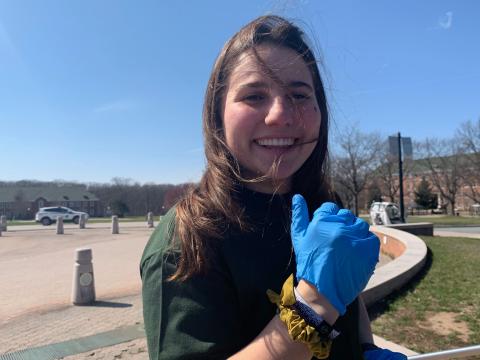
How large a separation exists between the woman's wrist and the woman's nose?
0.54 meters

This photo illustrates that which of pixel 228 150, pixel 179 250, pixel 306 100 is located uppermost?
pixel 306 100

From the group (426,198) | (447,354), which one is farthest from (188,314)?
(426,198)

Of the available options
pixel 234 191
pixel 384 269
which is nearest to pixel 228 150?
pixel 234 191

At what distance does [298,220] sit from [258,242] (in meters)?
0.15

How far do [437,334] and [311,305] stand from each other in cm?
437

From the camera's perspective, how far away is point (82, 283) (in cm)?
727

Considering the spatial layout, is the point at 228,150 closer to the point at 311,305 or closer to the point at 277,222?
the point at 277,222

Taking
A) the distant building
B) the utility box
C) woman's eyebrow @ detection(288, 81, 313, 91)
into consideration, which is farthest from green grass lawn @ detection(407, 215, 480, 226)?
the distant building

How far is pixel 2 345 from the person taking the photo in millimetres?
5086

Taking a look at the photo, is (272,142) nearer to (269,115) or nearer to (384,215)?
(269,115)

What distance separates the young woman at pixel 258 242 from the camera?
1.08 meters

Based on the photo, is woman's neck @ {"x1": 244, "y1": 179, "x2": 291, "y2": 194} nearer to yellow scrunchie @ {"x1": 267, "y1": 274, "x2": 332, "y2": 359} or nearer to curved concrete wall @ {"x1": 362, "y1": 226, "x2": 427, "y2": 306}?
yellow scrunchie @ {"x1": 267, "y1": 274, "x2": 332, "y2": 359}

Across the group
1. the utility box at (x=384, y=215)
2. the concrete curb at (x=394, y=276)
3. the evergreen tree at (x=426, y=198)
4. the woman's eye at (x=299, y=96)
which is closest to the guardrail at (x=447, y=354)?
the concrete curb at (x=394, y=276)

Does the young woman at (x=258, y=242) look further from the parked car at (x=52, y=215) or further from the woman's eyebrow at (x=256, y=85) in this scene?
the parked car at (x=52, y=215)
